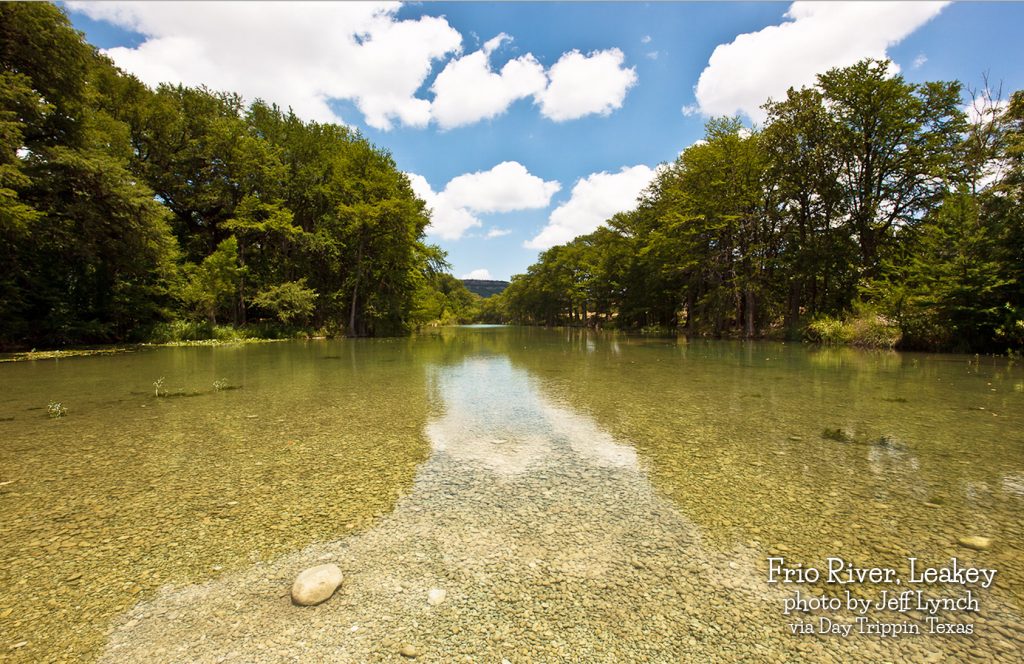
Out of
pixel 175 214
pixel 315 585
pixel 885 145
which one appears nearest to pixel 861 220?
pixel 885 145

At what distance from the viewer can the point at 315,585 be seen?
2244 millimetres

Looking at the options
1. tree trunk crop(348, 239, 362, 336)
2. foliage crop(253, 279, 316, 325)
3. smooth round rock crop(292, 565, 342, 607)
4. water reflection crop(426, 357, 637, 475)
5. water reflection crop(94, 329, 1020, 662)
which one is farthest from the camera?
tree trunk crop(348, 239, 362, 336)

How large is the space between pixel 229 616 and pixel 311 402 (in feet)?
18.6

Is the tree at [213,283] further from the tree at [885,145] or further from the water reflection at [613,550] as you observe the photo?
the tree at [885,145]

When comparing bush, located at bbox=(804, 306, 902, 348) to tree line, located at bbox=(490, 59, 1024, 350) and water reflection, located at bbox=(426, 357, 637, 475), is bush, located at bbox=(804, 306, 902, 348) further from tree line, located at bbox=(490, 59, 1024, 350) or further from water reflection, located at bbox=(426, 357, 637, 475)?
water reflection, located at bbox=(426, 357, 637, 475)

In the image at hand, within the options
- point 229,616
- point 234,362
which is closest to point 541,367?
point 234,362

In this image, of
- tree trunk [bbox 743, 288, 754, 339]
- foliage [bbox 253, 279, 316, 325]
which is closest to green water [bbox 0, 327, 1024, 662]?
tree trunk [bbox 743, 288, 754, 339]

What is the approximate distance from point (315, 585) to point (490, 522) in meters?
1.22

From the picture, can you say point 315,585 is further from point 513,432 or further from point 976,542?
point 976,542

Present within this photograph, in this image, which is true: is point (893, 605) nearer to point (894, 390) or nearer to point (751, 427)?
point (751, 427)

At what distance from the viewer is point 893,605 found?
2.14 m

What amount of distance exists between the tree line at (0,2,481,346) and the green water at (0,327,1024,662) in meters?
14.6

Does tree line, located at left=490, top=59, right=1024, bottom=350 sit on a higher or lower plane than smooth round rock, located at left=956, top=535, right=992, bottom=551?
higher

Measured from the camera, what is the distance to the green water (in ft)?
6.28
